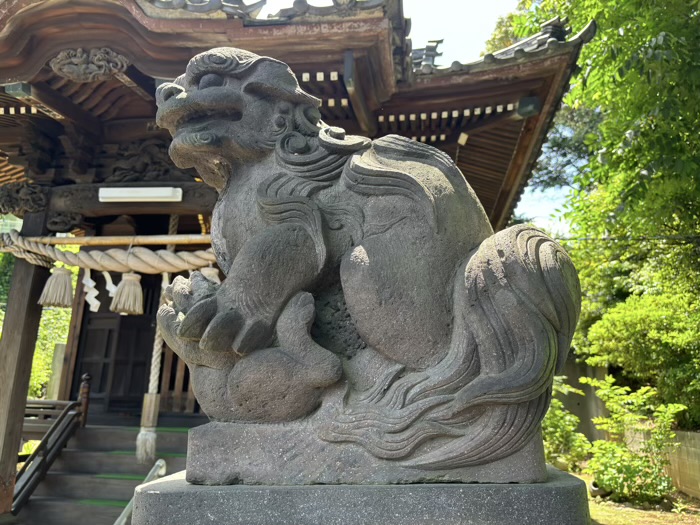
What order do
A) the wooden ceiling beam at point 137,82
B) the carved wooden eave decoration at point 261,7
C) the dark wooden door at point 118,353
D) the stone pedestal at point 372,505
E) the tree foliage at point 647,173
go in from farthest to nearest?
the dark wooden door at point 118,353, the wooden ceiling beam at point 137,82, the tree foliage at point 647,173, the carved wooden eave decoration at point 261,7, the stone pedestal at point 372,505

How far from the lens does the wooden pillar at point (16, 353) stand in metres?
4.90

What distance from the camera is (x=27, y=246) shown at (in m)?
5.17

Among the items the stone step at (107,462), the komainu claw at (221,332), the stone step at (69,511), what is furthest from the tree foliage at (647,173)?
the stone step at (69,511)

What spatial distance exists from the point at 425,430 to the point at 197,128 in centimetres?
121

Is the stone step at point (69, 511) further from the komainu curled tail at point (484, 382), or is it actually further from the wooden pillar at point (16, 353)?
the komainu curled tail at point (484, 382)

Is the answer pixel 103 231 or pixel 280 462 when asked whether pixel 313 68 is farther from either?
pixel 103 231

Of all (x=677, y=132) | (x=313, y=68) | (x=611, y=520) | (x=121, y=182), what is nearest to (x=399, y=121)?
(x=313, y=68)

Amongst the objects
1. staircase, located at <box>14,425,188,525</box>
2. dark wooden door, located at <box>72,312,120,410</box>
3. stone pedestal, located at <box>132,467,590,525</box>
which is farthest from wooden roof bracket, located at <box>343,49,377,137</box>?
dark wooden door, located at <box>72,312,120,410</box>

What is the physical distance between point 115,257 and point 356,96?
2.62 meters

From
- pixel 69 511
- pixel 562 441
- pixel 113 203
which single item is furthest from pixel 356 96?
pixel 562 441

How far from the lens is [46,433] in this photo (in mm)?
5551

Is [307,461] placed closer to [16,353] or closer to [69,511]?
[69,511]

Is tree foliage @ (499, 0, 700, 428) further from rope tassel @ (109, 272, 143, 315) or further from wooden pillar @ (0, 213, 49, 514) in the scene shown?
wooden pillar @ (0, 213, 49, 514)

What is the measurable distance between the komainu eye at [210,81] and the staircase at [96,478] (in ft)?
13.0
